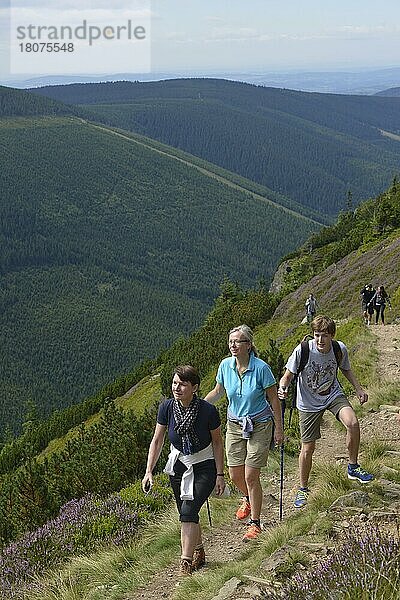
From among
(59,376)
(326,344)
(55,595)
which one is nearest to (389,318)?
(326,344)

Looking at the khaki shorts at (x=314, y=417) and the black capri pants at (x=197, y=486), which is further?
the khaki shorts at (x=314, y=417)

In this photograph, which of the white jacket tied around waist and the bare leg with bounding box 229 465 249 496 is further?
the bare leg with bounding box 229 465 249 496

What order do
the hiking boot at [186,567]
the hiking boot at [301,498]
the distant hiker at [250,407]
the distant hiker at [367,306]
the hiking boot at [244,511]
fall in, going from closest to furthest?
the hiking boot at [186,567] < the distant hiker at [250,407] < the hiking boot at [301,498] < the hiking boot at [244,511] < the distant hiker at [367,306]

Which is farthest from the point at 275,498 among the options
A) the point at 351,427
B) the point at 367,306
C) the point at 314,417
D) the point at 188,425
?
the point at 367,306

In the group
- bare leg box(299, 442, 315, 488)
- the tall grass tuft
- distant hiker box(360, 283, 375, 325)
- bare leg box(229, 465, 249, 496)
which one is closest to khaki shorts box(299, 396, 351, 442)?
bare leg box(299, 442, 315, 488)

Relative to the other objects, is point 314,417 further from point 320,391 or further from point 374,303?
point 374,303

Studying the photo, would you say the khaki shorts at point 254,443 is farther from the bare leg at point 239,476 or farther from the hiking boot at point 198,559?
the hiking boot at point 198,559

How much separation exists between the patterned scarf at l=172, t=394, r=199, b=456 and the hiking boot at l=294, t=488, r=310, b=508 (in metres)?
1.53

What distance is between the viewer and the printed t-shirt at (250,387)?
6008 mm

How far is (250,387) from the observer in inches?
237

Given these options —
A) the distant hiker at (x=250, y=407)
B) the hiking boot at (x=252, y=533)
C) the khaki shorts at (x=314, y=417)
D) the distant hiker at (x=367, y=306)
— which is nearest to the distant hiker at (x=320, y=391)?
the khaki shorts at (x=314, y=417)

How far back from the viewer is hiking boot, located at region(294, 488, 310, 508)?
6.51 metres

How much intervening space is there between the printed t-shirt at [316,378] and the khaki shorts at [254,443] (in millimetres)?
564

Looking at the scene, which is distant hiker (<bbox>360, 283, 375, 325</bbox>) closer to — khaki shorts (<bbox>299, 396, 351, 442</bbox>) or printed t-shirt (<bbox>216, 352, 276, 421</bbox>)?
khaki shorts (<bbox>299, 396, 351, 442</bbox>)
